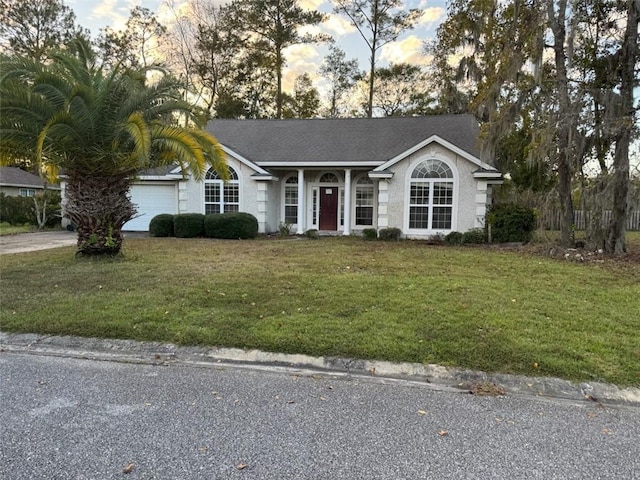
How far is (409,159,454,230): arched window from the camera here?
1494 centimetres

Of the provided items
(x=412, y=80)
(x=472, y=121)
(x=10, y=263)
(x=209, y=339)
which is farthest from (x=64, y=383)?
(x=412, y=80)

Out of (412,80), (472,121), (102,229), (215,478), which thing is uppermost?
(412,80)

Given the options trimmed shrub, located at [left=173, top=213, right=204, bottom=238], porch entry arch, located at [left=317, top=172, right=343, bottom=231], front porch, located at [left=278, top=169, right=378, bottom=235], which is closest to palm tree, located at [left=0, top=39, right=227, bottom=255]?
trimmed shrub, located at [left=173, top=213, right=204, bottom=238]

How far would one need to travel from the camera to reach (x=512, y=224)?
550 inches

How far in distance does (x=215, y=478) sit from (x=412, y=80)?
31856mm

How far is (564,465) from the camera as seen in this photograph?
253 cm

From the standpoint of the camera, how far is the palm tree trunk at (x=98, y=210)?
29.1ft

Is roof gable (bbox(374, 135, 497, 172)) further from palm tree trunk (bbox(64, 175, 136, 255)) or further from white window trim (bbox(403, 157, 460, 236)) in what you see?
palm tree trunk (bbox(64, 175, 136, 255))

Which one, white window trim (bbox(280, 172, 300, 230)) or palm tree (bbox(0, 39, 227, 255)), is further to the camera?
white window trim (bbox(280, 172, 300, 230))

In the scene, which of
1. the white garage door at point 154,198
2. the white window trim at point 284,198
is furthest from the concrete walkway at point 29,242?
the white window trim at point 284,198

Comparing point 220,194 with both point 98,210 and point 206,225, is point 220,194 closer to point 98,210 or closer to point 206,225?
point 206,225

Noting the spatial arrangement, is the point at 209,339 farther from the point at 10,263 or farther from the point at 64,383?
the point at 10,263

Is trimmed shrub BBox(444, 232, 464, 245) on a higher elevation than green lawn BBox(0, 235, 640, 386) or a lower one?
higher

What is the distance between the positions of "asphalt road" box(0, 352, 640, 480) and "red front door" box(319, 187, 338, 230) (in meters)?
13.6
